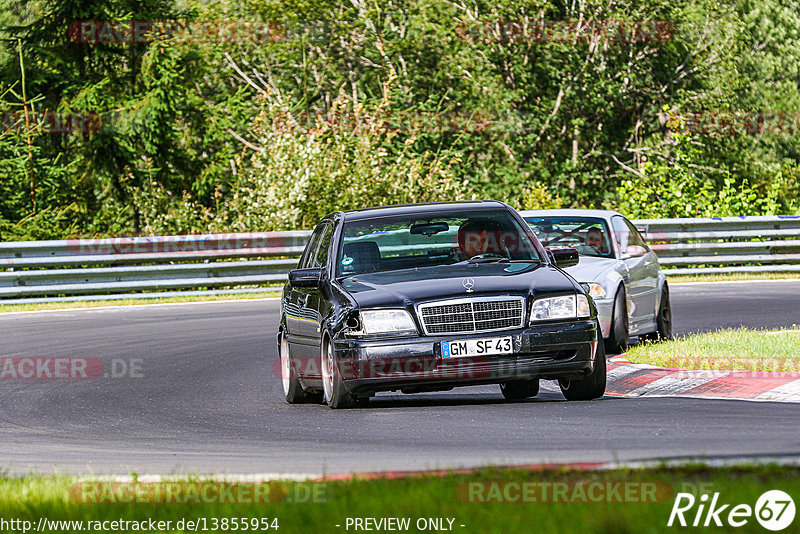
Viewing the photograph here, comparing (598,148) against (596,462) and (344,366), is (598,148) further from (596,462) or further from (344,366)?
(596,462)

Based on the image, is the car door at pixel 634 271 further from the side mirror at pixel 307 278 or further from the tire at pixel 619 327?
the side mirror at pixel 307 278

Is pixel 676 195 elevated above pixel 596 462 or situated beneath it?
situated beneath

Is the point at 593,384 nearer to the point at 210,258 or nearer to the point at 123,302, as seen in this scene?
the point at 123,302

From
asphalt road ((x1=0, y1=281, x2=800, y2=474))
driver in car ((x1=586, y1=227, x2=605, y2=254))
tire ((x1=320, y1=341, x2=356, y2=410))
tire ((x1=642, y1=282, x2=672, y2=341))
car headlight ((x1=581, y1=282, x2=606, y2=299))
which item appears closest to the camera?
asphalt road ((x1=0, y1=281, x2=800, y2=474))

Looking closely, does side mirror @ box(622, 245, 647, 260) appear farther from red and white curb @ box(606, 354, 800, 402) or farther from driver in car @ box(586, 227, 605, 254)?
red and white curb @ box(606, 354, 800, 402)

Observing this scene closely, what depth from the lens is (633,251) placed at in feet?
49.0

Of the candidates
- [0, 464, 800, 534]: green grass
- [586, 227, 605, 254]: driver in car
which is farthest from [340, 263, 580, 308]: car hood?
[586, 227, 605, 254]: driver in car

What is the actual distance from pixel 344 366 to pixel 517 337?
4.16ft

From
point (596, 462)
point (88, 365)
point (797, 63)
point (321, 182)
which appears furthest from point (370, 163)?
point (797, 63)

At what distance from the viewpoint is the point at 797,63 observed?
57.1 m

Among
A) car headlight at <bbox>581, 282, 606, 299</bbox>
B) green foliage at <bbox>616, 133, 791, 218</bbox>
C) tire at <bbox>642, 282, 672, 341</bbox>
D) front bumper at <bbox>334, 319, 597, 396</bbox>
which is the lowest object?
green foliage at <bbox>616, 133, 791, 218</bbox>

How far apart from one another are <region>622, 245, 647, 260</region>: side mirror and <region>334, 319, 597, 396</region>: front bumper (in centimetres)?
496

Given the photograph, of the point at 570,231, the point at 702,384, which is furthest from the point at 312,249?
the point at 570,231

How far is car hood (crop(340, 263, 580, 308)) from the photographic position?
32.4 ft
